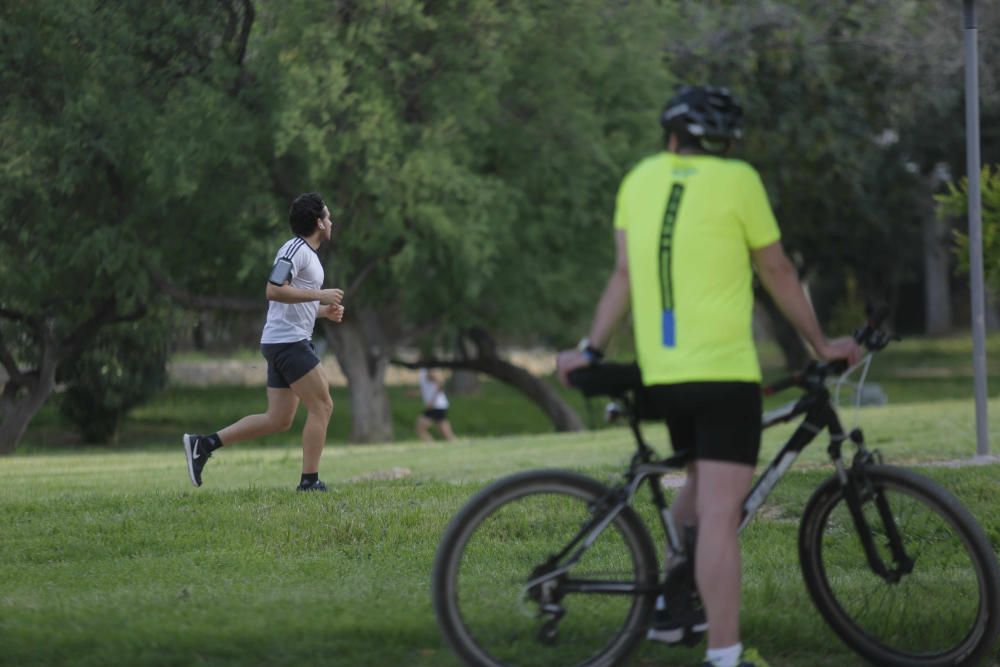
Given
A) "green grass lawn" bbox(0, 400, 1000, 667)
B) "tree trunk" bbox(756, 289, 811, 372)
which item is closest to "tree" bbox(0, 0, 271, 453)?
"green grass lawn" bbox(0, 400, 1000, 667)

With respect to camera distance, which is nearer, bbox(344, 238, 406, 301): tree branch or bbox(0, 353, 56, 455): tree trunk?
bbox(344, 238, 406, 301): tree branch

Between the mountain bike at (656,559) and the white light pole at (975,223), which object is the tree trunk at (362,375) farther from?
the mountain bike at (656,559)

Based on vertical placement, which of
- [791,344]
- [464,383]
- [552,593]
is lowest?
[464,383]

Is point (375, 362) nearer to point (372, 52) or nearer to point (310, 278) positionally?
point (372, 52)

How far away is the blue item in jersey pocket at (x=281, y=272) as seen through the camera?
9297 mm

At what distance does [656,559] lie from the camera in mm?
5754

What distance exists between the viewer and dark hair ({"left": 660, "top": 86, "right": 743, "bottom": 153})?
5504 mm

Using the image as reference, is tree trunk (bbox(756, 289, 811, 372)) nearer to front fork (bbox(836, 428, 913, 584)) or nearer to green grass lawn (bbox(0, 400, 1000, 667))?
green grass lawn (bbox(0, 400, 1000, 667))

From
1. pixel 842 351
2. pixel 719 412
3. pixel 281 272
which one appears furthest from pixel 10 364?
pixel 719 412

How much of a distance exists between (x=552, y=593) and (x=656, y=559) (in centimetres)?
37

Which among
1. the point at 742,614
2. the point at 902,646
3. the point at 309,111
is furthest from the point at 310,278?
the point at 309,111

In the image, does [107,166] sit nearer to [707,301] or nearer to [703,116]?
[703,116]

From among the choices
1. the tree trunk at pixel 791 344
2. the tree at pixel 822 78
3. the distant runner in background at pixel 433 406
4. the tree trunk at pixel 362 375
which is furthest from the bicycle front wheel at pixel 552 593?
the tree trunk at pixel 791 344

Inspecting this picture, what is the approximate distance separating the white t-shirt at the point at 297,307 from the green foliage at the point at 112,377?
18.2 metres
